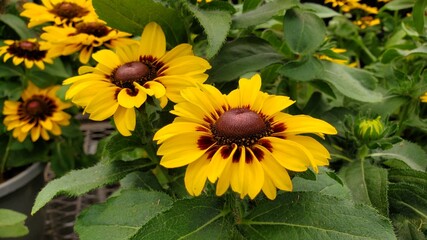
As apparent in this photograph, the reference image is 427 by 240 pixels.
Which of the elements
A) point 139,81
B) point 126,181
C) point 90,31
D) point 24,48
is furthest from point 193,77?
point 24,48

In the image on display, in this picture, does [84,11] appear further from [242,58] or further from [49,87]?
[242,58]

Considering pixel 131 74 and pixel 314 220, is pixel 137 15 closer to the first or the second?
pixel 131 74

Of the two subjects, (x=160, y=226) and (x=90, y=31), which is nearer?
(x=160, y=226)

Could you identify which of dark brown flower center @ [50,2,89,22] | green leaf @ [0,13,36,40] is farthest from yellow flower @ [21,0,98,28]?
green leaf @ [0,13,36,40]

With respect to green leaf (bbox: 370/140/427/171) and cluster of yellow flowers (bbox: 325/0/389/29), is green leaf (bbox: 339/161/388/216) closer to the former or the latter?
green leaf (bbox: 370/140/427/171)

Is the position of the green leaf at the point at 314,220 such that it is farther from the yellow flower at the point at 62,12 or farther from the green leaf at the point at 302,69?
the yellow flower at the point at 62,12


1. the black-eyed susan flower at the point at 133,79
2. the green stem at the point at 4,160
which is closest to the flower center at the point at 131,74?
the black-eyed susan flower at the point at 133,79
